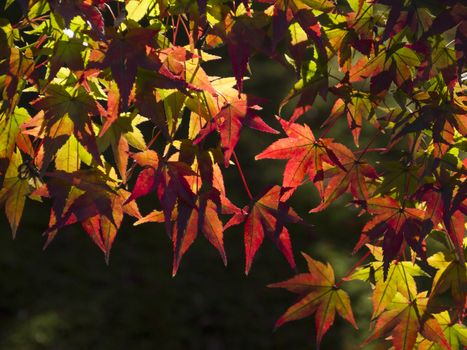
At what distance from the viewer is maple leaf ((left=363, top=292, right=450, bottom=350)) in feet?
4.75

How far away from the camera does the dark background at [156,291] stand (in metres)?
3.46

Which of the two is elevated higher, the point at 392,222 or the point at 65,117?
the point at 65,117

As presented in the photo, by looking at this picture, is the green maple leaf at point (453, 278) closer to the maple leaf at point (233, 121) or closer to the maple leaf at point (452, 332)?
the maple leaf at point (452, 332)

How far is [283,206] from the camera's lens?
127cm

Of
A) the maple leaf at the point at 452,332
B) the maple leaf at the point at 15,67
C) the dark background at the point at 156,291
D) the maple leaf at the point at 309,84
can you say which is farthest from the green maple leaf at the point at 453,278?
the dark background at the point at 156,291

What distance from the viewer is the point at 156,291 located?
3.64 metres

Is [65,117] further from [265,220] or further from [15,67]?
[265,220]

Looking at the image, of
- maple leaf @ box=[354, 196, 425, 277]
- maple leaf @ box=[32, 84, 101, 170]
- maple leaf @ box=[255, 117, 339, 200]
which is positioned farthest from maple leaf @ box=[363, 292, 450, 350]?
maple leaf @ box=[32, 84, 101, 170]

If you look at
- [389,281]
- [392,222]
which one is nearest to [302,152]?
[392,222]

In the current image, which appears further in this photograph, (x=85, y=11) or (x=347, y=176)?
(x=347, y=176)

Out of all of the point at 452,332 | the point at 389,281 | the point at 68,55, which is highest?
the point at 68,55

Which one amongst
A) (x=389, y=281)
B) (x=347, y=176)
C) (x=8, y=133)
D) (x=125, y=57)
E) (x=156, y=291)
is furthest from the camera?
(x=156, y=291)

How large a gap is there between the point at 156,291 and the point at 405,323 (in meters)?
2.30

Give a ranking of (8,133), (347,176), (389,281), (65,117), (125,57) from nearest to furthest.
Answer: (125,57) → (65,117) → (8,133) → (347,176) → (389,281)
